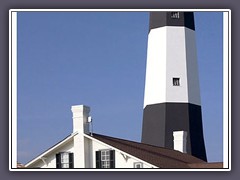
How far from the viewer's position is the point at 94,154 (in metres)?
8.58

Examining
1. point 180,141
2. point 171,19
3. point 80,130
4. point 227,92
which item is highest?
point 171,19

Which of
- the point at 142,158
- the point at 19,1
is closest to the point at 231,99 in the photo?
the point at 142,158

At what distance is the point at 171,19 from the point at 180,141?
1770 mm

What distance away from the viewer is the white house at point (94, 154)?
326 inches

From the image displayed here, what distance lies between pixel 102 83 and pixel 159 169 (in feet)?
4.64

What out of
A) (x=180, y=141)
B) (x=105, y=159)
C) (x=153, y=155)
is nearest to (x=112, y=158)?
(x=105, y=159)

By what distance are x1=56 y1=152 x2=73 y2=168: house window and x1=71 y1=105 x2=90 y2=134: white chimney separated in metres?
0.33

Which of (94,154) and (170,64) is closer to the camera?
(94,154)

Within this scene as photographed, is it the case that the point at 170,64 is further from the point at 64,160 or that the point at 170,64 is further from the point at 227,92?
the point at 64,160

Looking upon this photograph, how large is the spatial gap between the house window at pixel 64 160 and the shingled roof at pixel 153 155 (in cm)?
41

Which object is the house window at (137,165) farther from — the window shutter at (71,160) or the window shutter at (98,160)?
the window shutter at (71,160)

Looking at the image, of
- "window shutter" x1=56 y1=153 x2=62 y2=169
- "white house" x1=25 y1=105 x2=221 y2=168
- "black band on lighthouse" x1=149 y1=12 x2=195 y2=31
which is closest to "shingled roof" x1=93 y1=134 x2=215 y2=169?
"white house" x1=25 y1=105 x2=221 y2=168

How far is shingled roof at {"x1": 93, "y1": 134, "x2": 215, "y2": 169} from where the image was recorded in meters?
8.29

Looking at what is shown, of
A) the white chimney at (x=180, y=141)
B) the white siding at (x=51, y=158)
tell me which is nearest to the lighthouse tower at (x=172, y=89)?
the white chimney at (x=180, y=141)
